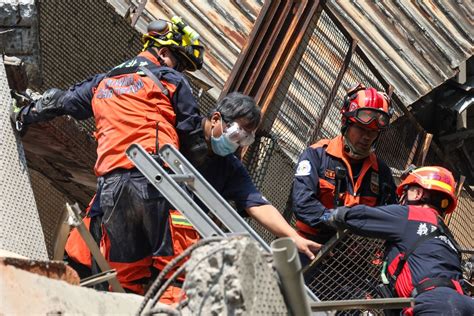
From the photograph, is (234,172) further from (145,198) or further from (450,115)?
(450,115)

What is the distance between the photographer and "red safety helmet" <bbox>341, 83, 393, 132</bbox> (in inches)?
290

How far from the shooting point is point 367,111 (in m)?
7.39

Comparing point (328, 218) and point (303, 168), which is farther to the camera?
point (303, 168)

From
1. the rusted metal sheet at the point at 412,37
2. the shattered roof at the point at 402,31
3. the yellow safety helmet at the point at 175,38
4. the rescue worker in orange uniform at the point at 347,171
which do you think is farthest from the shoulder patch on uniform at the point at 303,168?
the rusted metal sheet at the point at 412,37

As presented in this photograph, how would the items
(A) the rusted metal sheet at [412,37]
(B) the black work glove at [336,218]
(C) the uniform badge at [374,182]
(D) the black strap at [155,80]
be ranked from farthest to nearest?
(A) the rusted metal sheet at [412,37] < (C) the uniform badge at [374,182] < (B) the black work glove at [336,218] < (D) the black strap at [155,80]

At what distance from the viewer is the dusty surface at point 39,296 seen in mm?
3842

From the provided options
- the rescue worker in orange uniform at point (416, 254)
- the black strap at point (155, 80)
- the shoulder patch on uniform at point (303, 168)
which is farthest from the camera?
the shoulder patch on uniform at point (303, 168)

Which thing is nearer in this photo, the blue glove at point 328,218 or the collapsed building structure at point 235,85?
the blue glove at point 328,218

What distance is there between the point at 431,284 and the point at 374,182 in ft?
4.24

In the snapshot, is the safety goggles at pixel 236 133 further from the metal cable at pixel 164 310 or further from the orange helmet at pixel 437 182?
the metal cable at pixel 164 310

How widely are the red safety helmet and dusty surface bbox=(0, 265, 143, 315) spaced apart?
3.46 m

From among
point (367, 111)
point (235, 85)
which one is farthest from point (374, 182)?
Result: point (235, 85)

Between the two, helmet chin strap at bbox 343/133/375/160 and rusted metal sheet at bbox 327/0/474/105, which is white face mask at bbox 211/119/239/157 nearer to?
helmet chin strap at bbox 343/133/375/160

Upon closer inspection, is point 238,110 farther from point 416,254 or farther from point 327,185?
point 416,254
